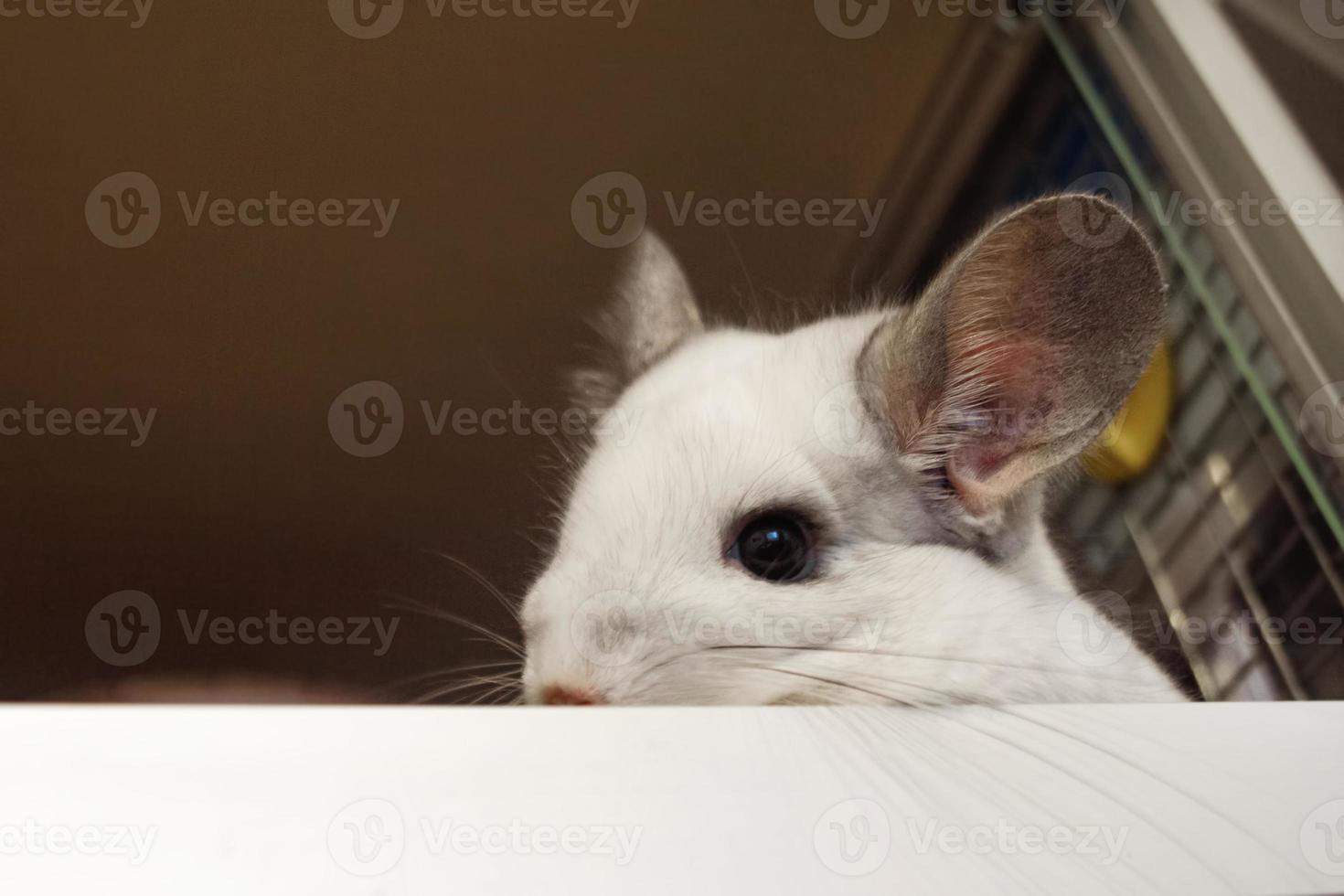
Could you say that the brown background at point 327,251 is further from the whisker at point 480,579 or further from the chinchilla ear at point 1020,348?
the chinchilla ear at point 1020,348

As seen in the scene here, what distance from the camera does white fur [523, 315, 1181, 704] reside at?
544mm

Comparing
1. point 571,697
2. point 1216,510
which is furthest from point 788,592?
point 1216,510

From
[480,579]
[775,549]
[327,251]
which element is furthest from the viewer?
[327,251]

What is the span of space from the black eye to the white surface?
95 mm

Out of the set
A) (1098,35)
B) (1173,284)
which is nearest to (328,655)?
(1173,284)

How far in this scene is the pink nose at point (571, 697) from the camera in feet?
1.75

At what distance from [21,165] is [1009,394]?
2.73 ft

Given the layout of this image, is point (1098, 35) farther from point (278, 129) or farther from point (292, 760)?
point (292, 760)

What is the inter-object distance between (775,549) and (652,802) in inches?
6.6

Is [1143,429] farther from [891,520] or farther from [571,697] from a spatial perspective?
[571,697]

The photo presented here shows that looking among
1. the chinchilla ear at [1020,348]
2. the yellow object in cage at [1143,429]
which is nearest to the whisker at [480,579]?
the chinchilla ear at [1020,348]

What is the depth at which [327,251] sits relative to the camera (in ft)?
2.74

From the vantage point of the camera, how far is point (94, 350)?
2.68ft

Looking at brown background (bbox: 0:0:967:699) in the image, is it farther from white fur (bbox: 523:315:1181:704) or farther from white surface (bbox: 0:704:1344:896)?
white surface (bbox: 0:704:1344:896)
